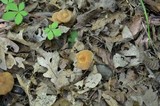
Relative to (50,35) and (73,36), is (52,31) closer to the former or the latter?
(50,35)

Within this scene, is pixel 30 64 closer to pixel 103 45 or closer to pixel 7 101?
pixel 7 101

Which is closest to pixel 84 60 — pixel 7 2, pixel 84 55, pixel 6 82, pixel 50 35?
pixel 84 55

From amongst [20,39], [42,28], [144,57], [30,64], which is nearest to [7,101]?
[30,64]

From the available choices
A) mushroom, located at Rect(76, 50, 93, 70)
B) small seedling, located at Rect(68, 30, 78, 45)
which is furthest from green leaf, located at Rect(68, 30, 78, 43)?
mushroom, located at Rect(76, 50, 93, 70)

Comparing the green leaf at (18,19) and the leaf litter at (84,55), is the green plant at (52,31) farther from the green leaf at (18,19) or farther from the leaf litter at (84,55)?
the green leaf at (18,19)

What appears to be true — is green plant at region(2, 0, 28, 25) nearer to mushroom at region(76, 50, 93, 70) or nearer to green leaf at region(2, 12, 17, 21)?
green leaf at region(2, 12, 17, 21)

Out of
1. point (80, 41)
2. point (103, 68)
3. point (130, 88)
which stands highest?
point (80, 41)

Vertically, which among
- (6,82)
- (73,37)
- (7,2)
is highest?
(7,2)
